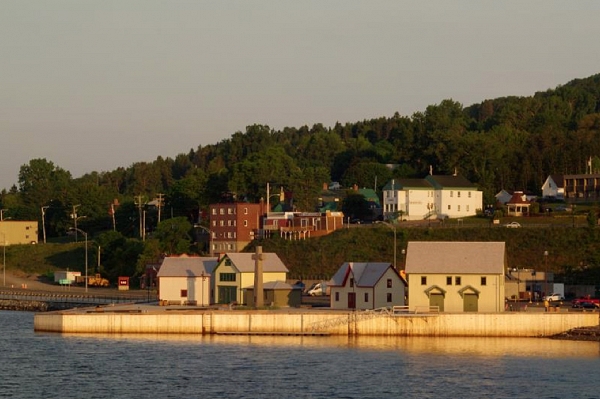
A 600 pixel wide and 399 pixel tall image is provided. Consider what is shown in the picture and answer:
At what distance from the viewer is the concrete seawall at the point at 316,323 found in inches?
3410

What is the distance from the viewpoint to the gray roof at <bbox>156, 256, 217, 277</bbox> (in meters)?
105

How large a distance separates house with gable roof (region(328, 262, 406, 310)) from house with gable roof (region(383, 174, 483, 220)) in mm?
53380

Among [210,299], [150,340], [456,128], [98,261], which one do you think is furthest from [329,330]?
[456,128]

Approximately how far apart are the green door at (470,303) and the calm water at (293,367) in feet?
18.4

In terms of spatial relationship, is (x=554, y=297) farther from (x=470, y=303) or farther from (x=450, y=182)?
(x=450, y=182)

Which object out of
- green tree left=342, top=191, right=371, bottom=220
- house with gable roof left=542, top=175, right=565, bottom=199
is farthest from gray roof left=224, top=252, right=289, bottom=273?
house with gable roof left=542, top=175, right=565, bottom=199

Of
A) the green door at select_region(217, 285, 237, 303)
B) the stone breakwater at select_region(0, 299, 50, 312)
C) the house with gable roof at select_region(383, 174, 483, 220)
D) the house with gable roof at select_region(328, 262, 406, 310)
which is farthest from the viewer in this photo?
the house with gable roof at select_region(383, 174, 483, 220)

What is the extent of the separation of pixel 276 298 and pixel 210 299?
767cm

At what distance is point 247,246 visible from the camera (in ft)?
485

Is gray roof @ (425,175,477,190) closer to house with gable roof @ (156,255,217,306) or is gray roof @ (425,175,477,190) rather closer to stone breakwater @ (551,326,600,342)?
house with gable roof @ (156,255,217,306)

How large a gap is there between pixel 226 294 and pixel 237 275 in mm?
2100

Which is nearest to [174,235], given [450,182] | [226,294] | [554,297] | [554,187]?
[450,182]

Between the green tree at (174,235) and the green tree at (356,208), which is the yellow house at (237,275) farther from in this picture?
the green tree at (356,208)

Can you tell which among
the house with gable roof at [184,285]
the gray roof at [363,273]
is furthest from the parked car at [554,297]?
the house with gable roof at [184,285]
